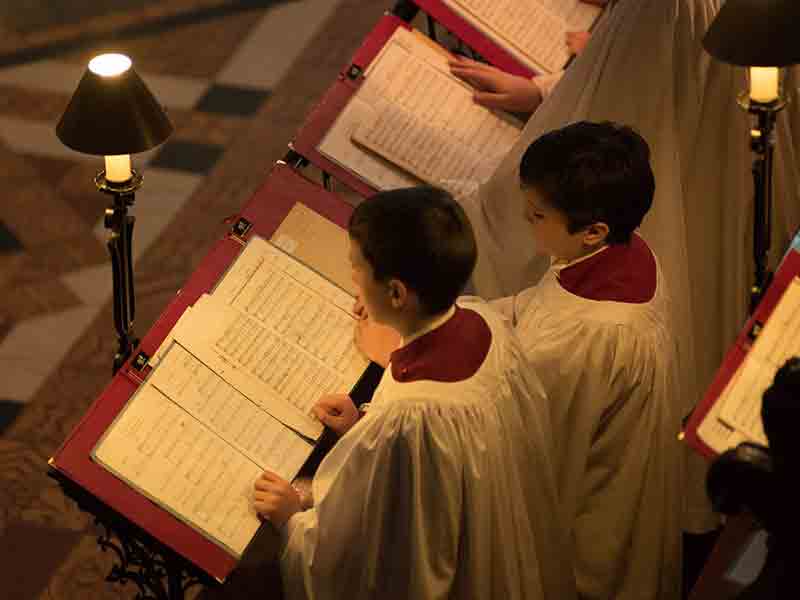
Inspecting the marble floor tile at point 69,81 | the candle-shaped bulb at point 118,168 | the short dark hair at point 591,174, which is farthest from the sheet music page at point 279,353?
the marble floor tile at point 69,81

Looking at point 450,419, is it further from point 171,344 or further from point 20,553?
point 20,553

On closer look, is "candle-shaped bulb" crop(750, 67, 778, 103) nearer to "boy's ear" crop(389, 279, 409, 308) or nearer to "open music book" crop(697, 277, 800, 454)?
"open music book" crop(697, 277, 800, 454)

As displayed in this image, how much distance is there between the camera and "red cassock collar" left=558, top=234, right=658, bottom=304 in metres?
2.90

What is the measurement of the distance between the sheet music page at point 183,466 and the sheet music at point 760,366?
88 cm

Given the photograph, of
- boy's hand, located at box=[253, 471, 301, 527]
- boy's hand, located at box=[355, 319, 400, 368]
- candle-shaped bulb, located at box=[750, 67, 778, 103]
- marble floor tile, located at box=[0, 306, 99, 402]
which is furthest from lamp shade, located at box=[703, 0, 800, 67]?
marble floor tile, located at box=[0, 306, 99, 402]

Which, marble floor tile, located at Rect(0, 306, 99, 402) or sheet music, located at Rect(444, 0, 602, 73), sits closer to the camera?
sheet music, located at Rect(444, 0, 602, 73)

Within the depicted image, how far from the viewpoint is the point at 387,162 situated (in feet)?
12.1

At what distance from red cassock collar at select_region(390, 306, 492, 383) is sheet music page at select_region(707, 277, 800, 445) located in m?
0.44

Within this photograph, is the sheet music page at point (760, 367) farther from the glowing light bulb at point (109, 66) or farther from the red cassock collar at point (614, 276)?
the glowing light bulb at point (109, 66)

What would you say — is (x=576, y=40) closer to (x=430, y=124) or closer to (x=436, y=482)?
(x=430, y=124)

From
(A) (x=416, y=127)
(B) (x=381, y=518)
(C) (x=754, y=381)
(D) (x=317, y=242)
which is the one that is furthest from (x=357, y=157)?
(C) (x=754, y=381)

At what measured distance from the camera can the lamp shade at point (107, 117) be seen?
2754 millimetres

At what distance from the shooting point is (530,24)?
156 inches

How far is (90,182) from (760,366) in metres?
3.52
